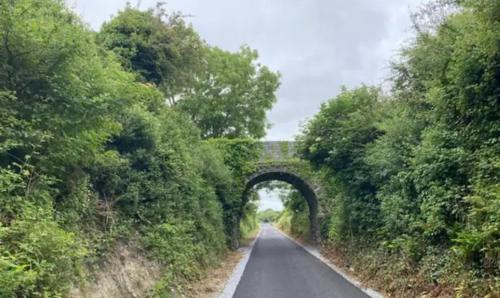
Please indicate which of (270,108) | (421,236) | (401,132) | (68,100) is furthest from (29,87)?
(270,108)

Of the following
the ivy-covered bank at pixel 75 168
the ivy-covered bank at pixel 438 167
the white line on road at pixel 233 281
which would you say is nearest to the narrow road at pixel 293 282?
the white line on road at pixel 233 281

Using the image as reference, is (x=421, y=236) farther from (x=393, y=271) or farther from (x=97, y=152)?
(x=97, y=152)

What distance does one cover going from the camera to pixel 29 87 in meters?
5.72

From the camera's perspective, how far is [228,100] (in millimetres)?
34688

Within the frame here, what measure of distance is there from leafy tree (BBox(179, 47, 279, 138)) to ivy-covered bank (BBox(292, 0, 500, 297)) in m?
21.2

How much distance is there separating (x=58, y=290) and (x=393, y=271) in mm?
6990

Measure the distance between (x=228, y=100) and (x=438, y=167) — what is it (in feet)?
89.6

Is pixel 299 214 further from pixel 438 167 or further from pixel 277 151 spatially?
pixel 438 167

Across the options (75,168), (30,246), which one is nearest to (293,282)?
(75,168)

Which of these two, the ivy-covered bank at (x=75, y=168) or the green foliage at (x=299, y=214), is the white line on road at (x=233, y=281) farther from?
the green foliage at (x=299, y=214)

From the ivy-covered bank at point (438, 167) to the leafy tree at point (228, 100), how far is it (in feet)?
69.6

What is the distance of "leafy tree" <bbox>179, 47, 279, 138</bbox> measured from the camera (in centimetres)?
3412

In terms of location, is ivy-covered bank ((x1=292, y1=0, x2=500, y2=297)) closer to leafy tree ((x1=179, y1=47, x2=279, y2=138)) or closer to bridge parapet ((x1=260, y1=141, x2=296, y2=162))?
bridge parapet ((x1=260, y1=141, x2=296, y2=162))

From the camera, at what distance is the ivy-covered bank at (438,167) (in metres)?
6.73
